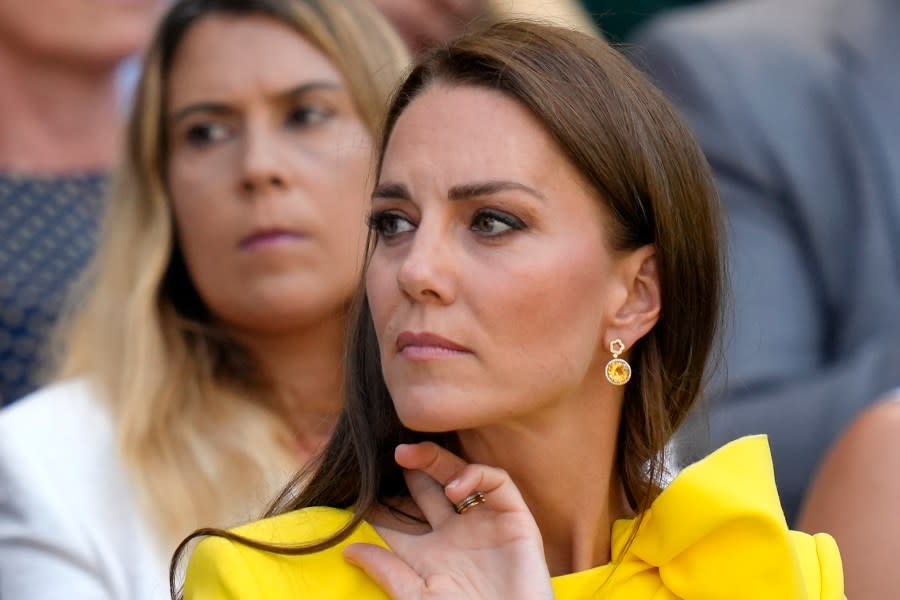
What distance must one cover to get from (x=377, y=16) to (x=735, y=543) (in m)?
1.80

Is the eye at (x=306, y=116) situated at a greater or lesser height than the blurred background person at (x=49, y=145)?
greater

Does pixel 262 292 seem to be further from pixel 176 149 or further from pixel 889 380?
pixel 889 380

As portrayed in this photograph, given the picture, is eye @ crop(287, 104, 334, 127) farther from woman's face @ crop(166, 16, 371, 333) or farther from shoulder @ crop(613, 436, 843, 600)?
shoulder @ crop(613, 436, 843, 600)

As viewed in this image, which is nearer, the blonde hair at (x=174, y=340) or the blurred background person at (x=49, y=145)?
the blonde hair at (x=174, y=340)

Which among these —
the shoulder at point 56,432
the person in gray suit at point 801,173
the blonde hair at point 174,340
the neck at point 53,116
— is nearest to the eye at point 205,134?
the blonde hair at point 174,340

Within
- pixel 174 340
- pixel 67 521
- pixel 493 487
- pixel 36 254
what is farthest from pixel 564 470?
pixel 36 254

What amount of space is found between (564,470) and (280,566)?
39 cm

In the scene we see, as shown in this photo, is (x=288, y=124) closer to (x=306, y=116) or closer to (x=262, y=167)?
(x=306, y=116)

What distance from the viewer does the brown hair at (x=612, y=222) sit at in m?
2.04

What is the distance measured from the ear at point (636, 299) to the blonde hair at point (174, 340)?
0.98m

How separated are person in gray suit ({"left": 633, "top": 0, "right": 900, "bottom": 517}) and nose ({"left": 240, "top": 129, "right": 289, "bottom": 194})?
1164 millimetres

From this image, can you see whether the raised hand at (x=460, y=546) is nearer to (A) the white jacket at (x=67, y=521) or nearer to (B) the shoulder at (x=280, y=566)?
(B) the shoulder at (x=280, y=566)

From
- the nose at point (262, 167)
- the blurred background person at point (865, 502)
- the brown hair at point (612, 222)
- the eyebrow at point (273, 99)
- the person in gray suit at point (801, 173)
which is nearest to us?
the brown hair at point (612, 222)

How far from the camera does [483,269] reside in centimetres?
197
